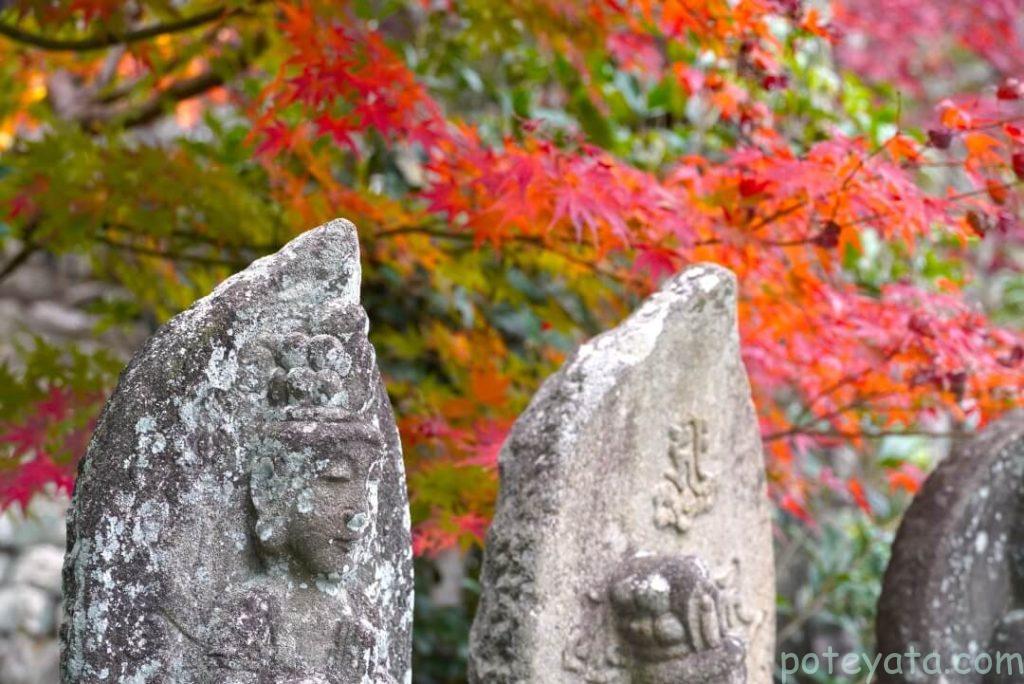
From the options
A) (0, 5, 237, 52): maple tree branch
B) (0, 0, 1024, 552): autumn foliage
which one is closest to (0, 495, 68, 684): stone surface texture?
(0, 0, 1024, 552): autumn foliage

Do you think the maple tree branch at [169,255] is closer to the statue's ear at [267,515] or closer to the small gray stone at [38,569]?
the statue's ear at [267,515]

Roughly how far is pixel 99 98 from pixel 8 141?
4.35 ft

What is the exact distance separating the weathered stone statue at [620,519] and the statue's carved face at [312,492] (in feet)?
2.03

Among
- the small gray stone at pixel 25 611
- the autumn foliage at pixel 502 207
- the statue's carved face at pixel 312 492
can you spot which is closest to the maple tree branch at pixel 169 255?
the autumn foliage at pixel 502 207

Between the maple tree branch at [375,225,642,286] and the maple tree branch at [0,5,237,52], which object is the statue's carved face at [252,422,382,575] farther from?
the maple tree branch at [0,5,237,52]

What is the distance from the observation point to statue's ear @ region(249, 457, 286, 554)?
217cm

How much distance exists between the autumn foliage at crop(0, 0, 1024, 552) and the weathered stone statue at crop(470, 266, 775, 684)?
1.70ft

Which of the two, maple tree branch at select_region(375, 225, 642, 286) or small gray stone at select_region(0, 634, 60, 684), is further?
small gray stone at select_region(0, 634, 60, 684)

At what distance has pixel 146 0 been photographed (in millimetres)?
4035

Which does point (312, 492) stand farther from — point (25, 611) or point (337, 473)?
point (25, 611)

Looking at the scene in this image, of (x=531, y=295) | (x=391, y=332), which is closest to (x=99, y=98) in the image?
(x=391, y=332)

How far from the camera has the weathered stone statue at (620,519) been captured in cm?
272

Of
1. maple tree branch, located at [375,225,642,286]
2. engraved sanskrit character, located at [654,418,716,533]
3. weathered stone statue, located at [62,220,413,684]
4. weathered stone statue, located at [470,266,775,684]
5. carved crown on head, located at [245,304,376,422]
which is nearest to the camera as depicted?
weathered stone statue, located at [62,220,413,684]

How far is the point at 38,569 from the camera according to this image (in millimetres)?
7859
